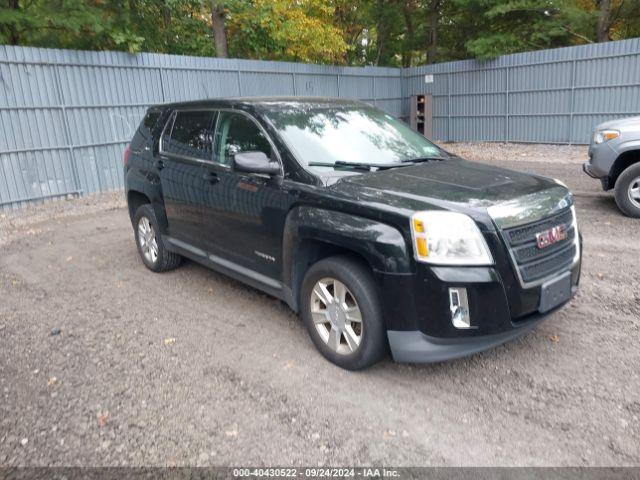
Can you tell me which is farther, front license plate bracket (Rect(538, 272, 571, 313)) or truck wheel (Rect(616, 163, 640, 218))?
truck wheel (Rect(616, 163, 640, 218))

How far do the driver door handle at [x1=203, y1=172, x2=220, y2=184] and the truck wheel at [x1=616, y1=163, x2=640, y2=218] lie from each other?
18.4 ft

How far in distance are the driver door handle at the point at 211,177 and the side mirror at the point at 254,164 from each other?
0.68 m

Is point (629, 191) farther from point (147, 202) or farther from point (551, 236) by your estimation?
point (147, 202)

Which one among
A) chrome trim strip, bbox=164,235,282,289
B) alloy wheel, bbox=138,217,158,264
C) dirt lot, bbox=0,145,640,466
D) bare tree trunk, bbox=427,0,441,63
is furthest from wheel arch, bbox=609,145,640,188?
bare tree trunk, bbox=427,0,441,63

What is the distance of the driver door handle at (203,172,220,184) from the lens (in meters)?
4.56

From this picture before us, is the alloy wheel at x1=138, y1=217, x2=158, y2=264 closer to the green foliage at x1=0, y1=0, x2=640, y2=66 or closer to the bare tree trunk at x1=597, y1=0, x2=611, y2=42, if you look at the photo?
the green foliage at x1=0, y1=0, x2=640, y2=66

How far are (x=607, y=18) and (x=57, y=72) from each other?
61.7 feet

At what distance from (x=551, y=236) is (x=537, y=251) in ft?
0.66

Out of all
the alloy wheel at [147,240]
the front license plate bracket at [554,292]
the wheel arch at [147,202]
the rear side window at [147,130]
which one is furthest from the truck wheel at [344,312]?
the rear side window at [147,130]

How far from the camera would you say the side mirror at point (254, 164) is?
387cm

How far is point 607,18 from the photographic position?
62.6ft

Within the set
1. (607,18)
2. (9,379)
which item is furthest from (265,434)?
(607,18)

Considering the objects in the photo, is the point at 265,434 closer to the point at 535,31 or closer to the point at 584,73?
the point at 584,73

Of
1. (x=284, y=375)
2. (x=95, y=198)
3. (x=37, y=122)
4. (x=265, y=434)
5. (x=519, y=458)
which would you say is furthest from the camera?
(x=95, y=198)
